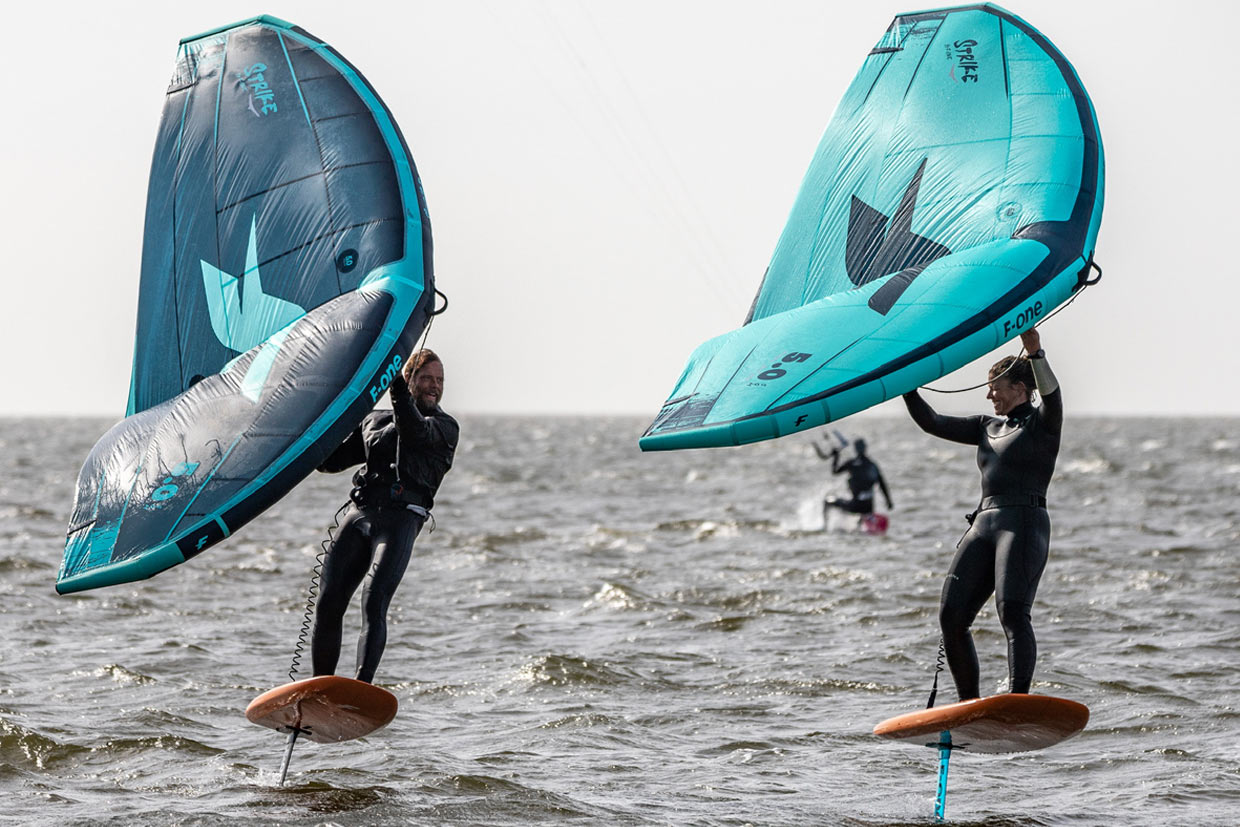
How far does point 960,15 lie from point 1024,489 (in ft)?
8.72

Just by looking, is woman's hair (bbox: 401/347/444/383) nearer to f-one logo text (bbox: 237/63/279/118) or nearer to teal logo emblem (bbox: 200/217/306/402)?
teal logo emblem (bbox: 200/217/306/402)

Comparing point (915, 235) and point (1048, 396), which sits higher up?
point (915, 235)

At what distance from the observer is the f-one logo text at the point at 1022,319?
6426 mm

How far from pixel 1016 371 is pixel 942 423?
1.35 ft

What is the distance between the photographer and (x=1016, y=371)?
262 inches

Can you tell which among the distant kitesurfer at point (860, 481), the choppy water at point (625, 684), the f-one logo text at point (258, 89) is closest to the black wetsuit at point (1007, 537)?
the choppy water at point (625, 684)

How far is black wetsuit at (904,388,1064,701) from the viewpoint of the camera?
6504 millimetres

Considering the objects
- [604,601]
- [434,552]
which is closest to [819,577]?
[604,601]

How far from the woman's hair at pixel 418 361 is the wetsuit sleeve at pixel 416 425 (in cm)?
15

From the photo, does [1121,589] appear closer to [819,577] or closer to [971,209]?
[819,577]

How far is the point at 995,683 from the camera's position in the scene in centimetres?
995

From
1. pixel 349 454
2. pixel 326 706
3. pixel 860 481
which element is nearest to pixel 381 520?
pixel 349 454

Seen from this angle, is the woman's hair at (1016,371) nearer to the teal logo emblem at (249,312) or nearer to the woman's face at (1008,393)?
the woman's face at (1008,393)

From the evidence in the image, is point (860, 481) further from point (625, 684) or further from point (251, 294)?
point (251, 294)
